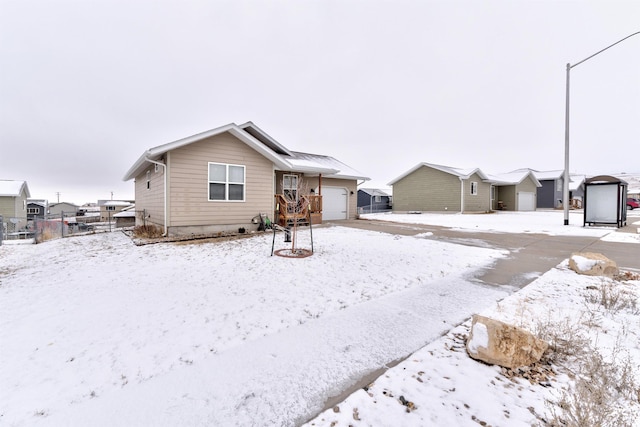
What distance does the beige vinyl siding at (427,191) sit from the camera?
74.2 feet

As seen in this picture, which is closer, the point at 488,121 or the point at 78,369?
the point at 78,369

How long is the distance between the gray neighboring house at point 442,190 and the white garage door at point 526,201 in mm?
3677

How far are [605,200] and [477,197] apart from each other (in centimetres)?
1095

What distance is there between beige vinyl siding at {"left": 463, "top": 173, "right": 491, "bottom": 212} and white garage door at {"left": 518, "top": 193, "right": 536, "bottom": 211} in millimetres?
5172

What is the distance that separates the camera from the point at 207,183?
9516 mm

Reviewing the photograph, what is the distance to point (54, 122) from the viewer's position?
15.8 m

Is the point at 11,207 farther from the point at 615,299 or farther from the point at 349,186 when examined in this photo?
the point at 615,299

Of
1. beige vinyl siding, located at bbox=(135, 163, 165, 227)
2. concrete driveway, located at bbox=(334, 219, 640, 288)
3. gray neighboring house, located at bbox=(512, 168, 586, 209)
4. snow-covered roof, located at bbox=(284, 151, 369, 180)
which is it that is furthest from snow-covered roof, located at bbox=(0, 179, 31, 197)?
gray neighboring house, located at bbox=(512, 168, 586, 209)

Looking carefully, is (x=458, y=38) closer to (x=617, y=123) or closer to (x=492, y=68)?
(x=492, y=68)

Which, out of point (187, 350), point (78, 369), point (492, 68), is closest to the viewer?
point (78, 369)

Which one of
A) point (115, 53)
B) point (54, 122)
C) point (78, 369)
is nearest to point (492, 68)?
point (115, 53)

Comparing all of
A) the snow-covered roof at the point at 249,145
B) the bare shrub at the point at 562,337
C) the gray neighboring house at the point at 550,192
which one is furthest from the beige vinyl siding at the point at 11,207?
the gray neighboring house at the point at 550,192

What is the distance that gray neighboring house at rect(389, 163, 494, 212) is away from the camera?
2223 centimetres

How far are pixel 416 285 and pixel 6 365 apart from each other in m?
4.80
